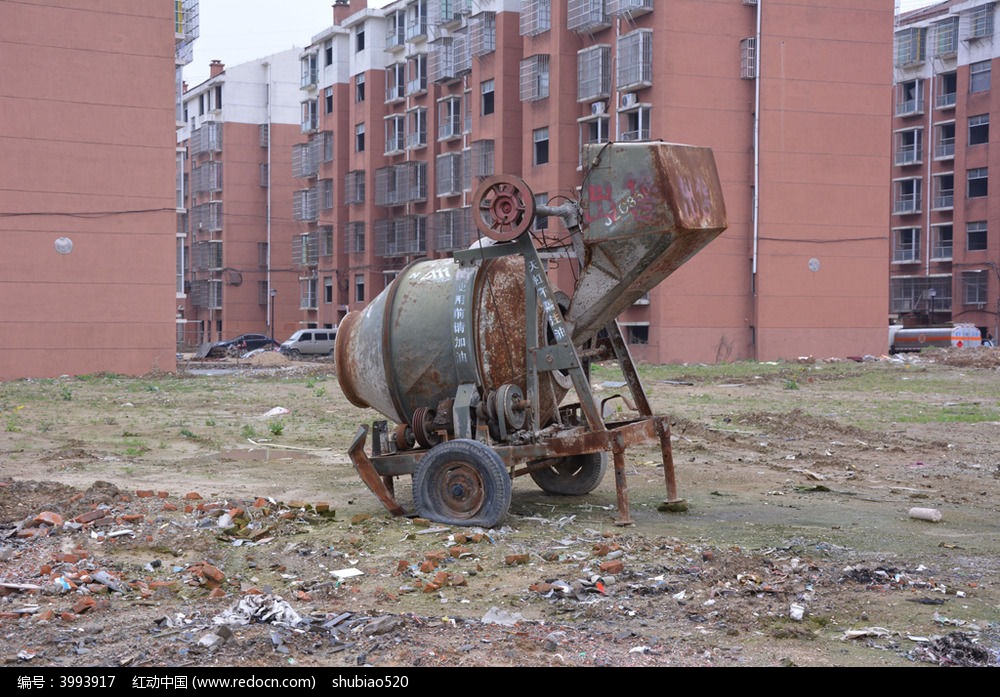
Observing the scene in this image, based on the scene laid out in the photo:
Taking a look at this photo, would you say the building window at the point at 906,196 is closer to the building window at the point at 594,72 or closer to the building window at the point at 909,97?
the building window at the point at 909,97

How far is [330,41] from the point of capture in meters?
61.3

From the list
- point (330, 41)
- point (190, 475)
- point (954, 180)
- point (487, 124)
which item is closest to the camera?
point (190, 475)

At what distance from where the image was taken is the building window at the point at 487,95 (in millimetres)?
47491

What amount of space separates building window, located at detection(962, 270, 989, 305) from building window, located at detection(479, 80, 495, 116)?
25.6 meters

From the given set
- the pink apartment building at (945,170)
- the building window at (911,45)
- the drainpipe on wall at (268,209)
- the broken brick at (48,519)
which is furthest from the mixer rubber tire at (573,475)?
the drainpipe on wall at (268,209)

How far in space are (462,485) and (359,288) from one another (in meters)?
Result: 50.8

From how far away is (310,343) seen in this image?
5159cm

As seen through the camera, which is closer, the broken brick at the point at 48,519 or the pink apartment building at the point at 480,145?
the broken brick at the point at 48,519

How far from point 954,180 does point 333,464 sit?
49.7m

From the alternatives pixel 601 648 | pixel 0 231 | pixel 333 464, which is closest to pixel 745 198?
pixel 0 231

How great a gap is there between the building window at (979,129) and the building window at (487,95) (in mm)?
25276

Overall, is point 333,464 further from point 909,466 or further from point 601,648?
point 601,648

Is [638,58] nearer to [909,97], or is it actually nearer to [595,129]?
[595,129]

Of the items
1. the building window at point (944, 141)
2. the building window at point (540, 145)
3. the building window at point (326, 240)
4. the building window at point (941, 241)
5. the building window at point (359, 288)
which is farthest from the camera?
the building window at point (326, 240)
